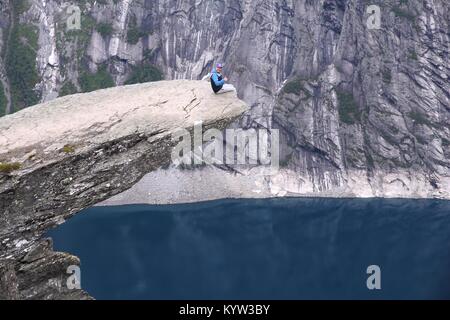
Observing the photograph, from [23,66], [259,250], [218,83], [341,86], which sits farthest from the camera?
[341,86]

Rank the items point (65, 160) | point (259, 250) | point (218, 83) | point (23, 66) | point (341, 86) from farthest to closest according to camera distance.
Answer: point (341, 86) < point (23, 66) < point (259, 250) < point (218, 83) < point (65, 160)

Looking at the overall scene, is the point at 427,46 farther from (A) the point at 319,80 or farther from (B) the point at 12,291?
(B) the point at 12,291

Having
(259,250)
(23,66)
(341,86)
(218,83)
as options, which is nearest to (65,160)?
(218,83)

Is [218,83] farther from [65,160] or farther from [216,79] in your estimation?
[65,160]

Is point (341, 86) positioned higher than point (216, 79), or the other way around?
point (341, 86)

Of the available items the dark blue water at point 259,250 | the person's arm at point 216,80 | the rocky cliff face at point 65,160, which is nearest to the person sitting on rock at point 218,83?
the person's arm at point 216,80

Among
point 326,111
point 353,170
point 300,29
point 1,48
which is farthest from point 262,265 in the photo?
point 1,48

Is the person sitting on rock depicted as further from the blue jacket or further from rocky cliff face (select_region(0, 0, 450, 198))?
rocky cliff face (select_region(0, 0, 450, 198))
